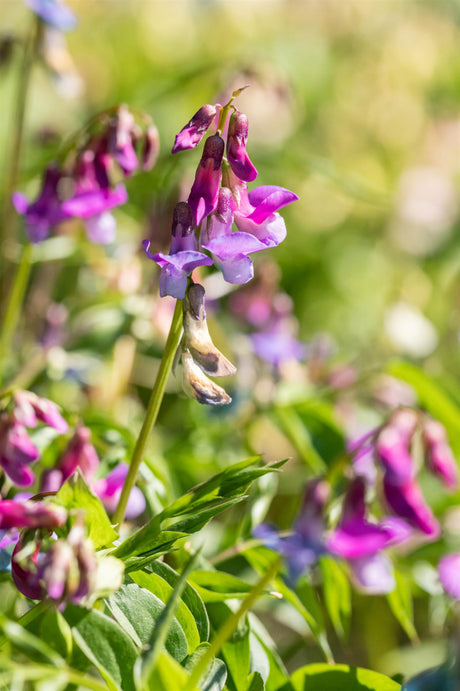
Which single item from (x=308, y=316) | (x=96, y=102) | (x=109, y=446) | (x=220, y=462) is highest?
(x=96, y=102)

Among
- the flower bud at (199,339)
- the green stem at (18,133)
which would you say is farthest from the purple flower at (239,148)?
the green stem at (18,133)

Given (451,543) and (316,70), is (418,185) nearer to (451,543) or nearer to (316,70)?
(316,70)

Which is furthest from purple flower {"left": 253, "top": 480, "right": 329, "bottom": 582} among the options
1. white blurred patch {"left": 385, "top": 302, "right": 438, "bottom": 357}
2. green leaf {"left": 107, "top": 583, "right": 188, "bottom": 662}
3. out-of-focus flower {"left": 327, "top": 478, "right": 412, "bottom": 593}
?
white blurred patch {"left": 385, "top": 302, "right": 438, "bottom": 357}

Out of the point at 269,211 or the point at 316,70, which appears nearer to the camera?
the point at 269,211

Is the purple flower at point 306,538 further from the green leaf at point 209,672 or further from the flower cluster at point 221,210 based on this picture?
the flower cluster at point 221,210

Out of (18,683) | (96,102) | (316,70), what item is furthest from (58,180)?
(316,70)

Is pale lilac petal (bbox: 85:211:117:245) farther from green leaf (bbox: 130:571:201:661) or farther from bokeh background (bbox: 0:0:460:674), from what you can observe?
green leaf (bbox: 130:571:201:661)

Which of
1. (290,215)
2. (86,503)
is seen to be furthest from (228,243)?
(290,215)
